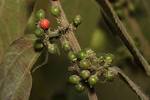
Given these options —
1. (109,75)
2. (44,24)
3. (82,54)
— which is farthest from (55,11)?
(109,75)

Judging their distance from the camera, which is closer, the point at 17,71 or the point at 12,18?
the point at 17,71

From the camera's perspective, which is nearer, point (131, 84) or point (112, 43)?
point (131, 84)

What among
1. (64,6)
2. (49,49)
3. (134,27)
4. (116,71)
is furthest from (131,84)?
(134,27)

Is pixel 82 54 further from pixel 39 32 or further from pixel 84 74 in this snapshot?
pixel 39 32

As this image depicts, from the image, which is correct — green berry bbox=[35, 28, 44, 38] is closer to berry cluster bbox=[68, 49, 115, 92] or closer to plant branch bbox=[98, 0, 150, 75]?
berry cluster bbox=[68, 49, 115, 92]

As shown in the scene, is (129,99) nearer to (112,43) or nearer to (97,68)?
(112,43)

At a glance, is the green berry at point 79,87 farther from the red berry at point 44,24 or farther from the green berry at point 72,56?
the red berry at point 44,24
